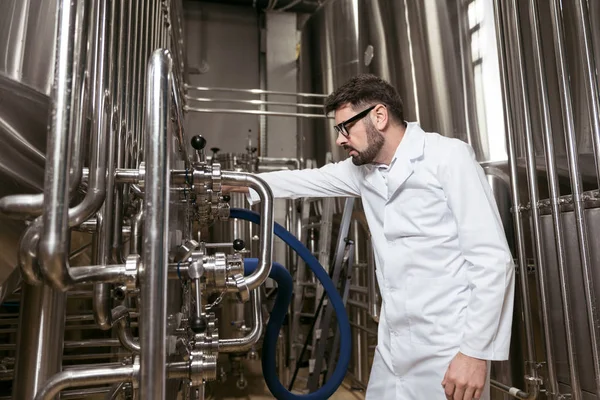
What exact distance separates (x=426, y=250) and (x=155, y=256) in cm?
78

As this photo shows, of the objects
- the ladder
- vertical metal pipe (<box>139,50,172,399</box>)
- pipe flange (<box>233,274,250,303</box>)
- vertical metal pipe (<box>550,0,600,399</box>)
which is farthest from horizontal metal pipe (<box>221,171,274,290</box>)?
the ladder

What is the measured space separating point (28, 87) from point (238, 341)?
575 millimetres

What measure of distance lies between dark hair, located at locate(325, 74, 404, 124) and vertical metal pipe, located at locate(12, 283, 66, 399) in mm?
873

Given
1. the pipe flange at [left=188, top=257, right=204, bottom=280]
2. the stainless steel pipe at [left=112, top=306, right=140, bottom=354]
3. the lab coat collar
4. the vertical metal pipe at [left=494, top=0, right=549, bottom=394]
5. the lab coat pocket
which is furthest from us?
the vertical metal pipe at [left=494, top=0, right=549, bottom=394]

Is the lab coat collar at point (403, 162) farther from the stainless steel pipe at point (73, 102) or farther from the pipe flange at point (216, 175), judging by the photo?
the stainless steel pipe at point (73, 102)

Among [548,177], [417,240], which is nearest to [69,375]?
[417,240]

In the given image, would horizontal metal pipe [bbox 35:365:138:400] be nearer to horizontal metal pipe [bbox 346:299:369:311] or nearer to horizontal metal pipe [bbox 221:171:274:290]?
horizontal metal pipe [bbox 221:171:274:290]

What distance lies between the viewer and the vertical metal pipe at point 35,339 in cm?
68

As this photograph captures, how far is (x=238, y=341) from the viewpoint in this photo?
2.59 feet

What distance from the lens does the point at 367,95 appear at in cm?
114

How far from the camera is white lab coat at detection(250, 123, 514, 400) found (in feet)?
2.89

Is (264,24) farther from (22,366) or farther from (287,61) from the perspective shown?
(22,366)

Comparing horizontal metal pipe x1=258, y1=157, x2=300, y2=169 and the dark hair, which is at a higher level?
horizontal metal pipe x1=258, y1=157, x2=300, y2=169

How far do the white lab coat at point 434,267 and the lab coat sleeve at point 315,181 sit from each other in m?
0.11
